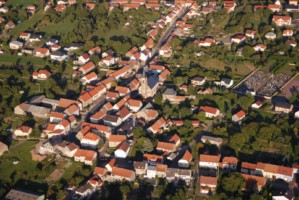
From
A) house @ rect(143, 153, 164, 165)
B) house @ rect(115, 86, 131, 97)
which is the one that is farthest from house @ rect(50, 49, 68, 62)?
house @ rect(143, 153, 164, 165)

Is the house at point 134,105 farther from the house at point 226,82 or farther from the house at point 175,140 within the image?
the house at point 226,82

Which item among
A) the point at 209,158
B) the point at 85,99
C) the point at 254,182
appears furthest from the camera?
the point at 85,99

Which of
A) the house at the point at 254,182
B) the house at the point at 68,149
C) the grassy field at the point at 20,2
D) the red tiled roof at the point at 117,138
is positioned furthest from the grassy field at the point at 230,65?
the grassy field at the point at 20,2

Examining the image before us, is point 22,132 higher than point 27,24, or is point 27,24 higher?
point 27,24

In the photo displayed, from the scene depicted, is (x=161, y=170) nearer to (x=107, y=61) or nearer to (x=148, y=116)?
(x=148, y=116)

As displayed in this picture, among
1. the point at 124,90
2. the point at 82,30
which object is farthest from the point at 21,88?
the point at 82,30

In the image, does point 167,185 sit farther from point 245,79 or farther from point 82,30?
point 82,30

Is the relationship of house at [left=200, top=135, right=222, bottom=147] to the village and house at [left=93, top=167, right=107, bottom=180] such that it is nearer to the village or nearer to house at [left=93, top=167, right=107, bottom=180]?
the village

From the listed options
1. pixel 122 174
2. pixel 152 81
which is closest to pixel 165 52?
pixel 152 81
